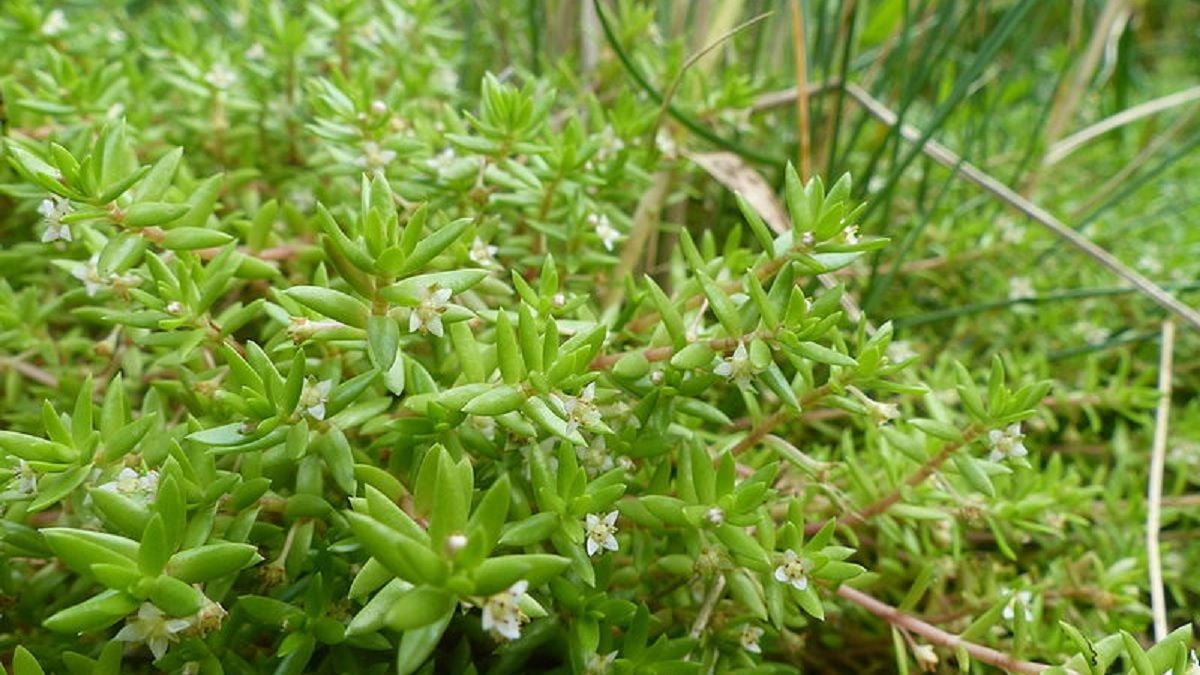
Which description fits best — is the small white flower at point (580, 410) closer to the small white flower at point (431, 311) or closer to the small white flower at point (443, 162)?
the small white flower at point (431, 311)

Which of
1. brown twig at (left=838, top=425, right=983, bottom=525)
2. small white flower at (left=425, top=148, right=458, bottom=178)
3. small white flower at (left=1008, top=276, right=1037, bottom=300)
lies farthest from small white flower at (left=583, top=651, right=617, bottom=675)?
small white flower at (left=1008, top=276, right=1037, bottom=300)

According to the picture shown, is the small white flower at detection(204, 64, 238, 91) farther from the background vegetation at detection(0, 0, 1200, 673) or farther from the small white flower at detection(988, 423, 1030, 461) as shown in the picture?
the small white flower at detection(988, 423, 1030, 461)

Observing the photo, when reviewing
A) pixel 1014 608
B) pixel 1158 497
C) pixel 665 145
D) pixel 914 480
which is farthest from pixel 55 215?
pixel 1158 497

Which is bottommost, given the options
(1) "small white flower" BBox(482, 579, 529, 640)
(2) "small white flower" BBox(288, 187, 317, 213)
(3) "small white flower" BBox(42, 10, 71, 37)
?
(1) "small white flower" BBox(482, 579, 529, 640)

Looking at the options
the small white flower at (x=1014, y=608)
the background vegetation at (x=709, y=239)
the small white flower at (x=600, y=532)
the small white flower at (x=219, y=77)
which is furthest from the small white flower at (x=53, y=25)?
the small white flower at (x=1014, y=608)

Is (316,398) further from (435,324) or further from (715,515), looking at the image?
(715,515)

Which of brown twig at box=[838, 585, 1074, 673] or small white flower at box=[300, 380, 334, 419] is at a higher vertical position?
small white flower at box=[300, 380, 334, 419]
